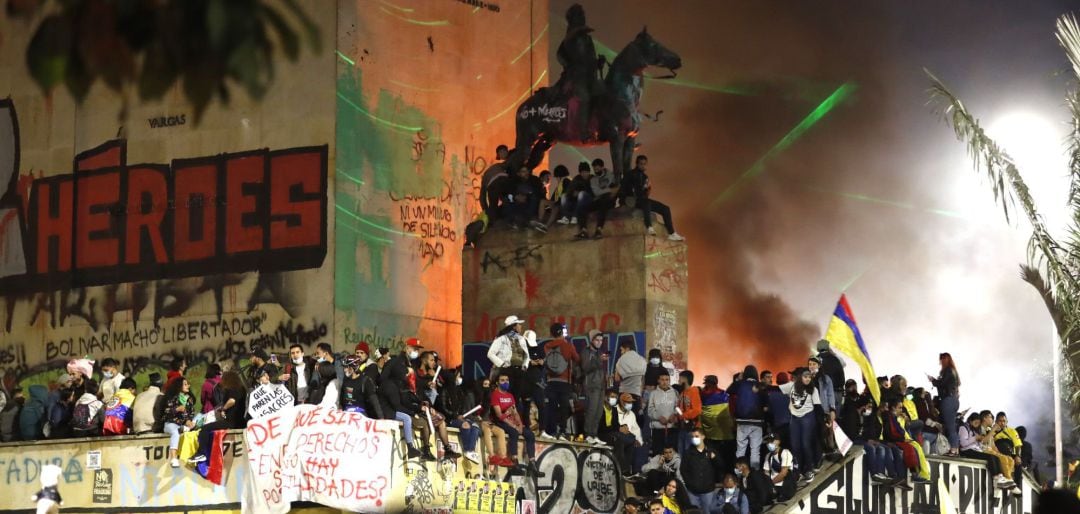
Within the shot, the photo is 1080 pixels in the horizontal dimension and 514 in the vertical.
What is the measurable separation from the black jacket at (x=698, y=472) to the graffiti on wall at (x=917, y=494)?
129 centimetres

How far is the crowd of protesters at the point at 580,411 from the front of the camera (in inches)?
875

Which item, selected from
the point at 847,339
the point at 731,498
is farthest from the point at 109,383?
the point at 847,339

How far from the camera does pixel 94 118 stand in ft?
114

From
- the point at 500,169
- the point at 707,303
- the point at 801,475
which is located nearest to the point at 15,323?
the point at 500,169

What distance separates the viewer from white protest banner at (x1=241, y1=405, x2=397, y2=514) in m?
21.0

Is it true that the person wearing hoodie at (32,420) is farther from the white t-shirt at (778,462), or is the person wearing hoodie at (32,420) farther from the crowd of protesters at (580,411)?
the white t-shirt at (778,462)

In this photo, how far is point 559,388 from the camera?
79.0 feet

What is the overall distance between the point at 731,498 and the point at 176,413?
285 inches

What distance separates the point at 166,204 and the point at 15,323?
14.9 ft

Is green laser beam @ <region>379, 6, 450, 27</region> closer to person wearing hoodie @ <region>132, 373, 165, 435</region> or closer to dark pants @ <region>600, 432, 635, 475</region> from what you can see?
person wearing hoodie @ <region>132, 373, 165, 435</region>

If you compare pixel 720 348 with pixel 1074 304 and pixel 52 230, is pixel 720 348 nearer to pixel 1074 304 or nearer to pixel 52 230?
pixel 52 230

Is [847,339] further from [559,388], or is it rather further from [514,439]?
[514,439]

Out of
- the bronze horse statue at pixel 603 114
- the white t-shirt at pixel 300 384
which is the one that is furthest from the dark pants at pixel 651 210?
the white t-shirt at pixel 300 384

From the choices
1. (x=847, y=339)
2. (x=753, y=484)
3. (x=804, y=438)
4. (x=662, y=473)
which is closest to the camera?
(x=753, y=484)
